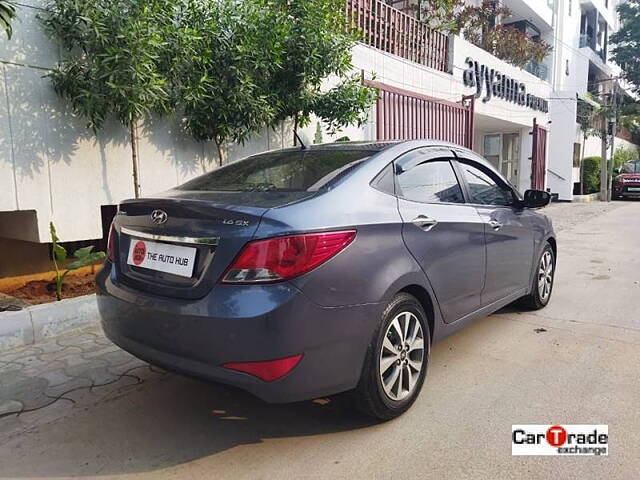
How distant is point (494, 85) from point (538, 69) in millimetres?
6622

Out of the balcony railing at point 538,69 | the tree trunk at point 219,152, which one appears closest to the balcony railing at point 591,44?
the balcony railing at point 538,69

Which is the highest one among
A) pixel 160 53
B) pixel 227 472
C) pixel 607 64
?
pixel 607 64

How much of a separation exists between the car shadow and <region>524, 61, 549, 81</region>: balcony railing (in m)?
16.9

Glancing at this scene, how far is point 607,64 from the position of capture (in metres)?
32.1

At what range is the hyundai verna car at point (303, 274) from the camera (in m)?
2.24

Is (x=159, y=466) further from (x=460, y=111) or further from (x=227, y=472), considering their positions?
(x=460, y=111)

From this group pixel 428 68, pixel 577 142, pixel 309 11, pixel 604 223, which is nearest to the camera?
pixel 309 11

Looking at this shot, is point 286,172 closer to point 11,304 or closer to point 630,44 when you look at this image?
point 11,304

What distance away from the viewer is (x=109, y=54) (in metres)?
4.27

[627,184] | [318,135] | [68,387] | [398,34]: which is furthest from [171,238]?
[627,184]

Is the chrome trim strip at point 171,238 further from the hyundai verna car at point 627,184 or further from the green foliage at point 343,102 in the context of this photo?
the hyundai verna car at point 627,184

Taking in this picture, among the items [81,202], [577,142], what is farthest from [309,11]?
[577,142]

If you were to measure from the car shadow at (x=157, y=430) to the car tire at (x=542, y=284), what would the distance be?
2.61 metres

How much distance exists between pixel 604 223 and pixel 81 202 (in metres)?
12.2
